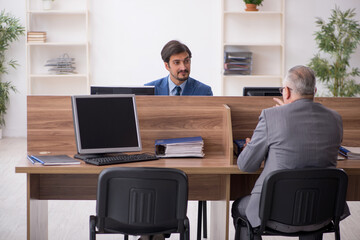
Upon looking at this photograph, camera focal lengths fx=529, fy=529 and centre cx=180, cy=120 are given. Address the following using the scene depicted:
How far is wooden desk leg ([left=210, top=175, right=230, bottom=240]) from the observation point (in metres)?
2.81

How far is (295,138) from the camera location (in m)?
2.38

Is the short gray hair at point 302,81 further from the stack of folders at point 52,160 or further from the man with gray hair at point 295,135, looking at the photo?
the stack of folders at point 52,160

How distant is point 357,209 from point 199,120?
2.00 meters

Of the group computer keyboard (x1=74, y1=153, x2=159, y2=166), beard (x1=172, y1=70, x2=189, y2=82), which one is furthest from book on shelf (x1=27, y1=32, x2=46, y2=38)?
computer keyboard (x1=74, y1=153, x2=159, y2=166)

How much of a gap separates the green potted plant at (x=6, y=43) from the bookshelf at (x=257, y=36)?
113 inches

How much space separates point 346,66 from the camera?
7402 mm

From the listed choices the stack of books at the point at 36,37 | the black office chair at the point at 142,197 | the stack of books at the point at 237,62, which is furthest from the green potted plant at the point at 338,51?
the black office chair at the point at 142,197

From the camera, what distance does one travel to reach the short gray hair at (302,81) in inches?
97.5

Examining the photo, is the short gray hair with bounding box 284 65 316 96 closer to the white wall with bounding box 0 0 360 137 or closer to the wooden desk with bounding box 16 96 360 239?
the wooden desk with bounding box 16 96 360 239

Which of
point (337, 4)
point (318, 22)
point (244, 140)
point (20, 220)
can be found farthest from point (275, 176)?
point (337, 4)

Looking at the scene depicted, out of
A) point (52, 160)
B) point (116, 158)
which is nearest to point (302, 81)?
point (116, 158)

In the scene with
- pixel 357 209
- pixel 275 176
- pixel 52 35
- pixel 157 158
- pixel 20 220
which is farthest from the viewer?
pixel 52 35

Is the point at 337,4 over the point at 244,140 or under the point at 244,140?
over

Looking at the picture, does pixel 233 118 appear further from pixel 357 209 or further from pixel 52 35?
pixel 52 35
